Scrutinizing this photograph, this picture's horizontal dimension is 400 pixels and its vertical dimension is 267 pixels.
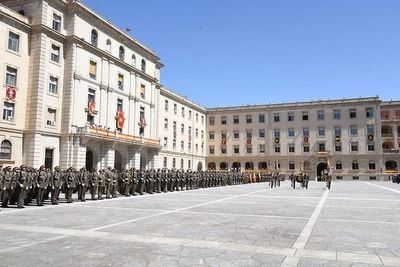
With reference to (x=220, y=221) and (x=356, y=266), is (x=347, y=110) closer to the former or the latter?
(x=220, y=221)

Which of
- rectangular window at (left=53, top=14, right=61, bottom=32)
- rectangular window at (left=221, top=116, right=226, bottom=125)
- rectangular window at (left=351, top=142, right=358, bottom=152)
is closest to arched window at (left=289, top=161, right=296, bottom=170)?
rectangular window at (left=351, top=142, right=358, bottom=152)

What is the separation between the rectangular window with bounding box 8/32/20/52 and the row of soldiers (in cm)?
1344

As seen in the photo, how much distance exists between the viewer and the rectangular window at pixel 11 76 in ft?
92.6

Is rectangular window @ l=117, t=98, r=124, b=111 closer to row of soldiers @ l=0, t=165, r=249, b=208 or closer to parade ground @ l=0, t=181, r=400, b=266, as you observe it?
row of soldiers @ l=0, t=165, r=249, b=208

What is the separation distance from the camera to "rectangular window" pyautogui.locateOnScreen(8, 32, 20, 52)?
2853cm

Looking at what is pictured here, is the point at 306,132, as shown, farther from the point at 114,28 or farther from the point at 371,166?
the point at 114,28

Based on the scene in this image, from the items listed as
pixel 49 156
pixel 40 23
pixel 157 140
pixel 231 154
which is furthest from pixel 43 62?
pixel 231 154

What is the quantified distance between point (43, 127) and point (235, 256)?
27.2 m

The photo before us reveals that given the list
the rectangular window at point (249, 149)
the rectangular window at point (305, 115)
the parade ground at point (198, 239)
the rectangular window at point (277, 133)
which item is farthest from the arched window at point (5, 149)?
the rectangular window at point (305, 115)

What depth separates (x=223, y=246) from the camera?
297 inches

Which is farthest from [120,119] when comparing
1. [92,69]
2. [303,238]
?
[303,238]

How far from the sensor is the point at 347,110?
64375mm

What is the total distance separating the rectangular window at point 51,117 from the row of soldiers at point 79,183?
1058 cm

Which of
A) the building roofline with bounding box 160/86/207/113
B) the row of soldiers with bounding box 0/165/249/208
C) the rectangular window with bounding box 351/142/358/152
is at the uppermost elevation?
the building roofline with bounding box 160/86/207/113
